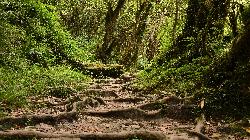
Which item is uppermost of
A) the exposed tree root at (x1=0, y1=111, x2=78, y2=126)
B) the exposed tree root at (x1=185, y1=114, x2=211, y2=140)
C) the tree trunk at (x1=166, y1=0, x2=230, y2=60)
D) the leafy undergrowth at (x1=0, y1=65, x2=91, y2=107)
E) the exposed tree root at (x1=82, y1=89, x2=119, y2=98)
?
the tree trunk at (x1=166, y1=0, x2=230, y2=60)

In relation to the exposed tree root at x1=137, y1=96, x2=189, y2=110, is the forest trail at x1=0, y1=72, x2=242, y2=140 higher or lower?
lower

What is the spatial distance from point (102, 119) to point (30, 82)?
311 centimetres

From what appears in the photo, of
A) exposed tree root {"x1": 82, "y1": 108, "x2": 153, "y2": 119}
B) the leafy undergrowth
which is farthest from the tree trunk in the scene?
the leafy undergrowth

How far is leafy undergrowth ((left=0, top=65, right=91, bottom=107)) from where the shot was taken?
8578 millimetres

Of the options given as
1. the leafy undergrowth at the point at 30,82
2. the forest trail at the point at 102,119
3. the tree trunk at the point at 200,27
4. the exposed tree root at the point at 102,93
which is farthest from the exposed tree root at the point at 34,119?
the tree trunk at the point at 200,27

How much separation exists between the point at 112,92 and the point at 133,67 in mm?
12653

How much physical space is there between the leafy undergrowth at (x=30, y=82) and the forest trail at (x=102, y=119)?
310mm

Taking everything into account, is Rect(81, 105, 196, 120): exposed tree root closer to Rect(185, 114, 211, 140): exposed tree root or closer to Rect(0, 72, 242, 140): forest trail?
Rect(0, 72, 242, 140): forest trail

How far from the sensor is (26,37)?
13297 mm

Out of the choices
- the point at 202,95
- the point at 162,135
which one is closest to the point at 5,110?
the point at 162,135

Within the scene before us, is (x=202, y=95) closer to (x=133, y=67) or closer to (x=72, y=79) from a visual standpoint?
(x=72, y=79)

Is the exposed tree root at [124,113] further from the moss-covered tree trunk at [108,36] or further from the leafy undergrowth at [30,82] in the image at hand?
the moss-covered tree trunk at [108,36]

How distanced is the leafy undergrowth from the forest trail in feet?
1.02

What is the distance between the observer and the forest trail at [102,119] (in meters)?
6.14
